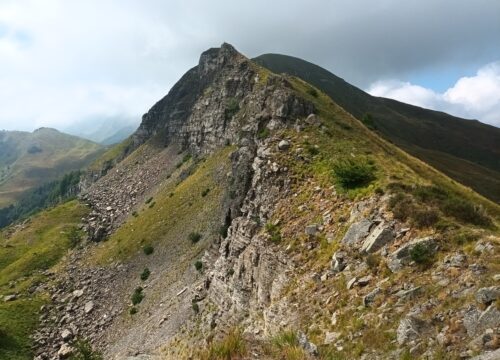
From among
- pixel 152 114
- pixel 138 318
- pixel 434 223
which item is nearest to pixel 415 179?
pixel 434 223

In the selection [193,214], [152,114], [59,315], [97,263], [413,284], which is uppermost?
[152,114]

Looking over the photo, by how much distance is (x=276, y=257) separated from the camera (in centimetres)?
3209

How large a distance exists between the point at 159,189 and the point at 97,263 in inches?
973

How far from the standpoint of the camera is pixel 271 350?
37.7ft

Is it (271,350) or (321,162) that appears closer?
(271,350)

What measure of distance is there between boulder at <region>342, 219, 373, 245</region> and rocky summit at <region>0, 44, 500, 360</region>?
3.6 inches

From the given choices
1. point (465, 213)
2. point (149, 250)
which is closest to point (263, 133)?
point (465, 213)

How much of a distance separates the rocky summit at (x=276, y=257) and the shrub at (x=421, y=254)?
83 mm

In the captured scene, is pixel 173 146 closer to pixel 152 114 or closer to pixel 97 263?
pixel 152 114

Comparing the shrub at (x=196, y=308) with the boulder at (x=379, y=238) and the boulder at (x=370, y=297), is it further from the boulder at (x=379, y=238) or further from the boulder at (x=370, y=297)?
the boulder at (x=370, y=297)

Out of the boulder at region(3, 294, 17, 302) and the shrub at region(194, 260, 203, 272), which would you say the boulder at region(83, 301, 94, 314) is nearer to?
the boulder at region(3, 294, 17, 302)

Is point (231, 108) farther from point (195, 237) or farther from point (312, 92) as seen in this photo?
point (195, 237)

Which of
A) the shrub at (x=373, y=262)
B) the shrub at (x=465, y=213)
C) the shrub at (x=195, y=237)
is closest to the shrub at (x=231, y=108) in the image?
the shrub at (x=195, y=237)

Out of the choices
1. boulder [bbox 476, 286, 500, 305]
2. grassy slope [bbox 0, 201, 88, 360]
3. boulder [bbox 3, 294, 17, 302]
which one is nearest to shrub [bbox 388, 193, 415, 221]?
boulder [bbox 476, 286, 500, 305]
